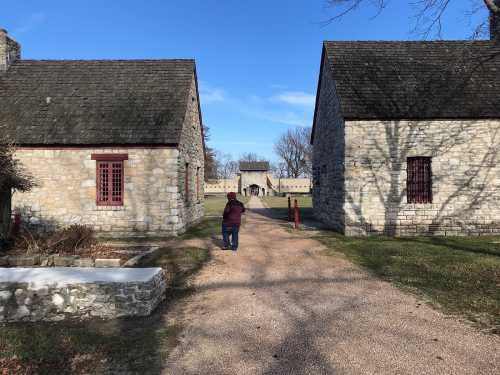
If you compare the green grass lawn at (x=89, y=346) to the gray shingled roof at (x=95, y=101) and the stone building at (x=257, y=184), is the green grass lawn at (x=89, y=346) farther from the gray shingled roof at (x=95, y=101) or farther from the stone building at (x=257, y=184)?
the stone building at (x=257, y=184)

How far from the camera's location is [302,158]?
74062mm

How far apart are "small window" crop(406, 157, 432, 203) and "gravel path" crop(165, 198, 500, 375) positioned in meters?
6.54

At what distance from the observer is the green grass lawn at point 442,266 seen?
5.64 meters

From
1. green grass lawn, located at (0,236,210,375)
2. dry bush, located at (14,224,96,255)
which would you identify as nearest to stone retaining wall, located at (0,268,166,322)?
green grass lawn, located at (0,236,210,375)

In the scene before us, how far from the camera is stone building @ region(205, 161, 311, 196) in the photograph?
53750 millimetres

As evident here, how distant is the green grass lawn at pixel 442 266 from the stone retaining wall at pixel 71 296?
16.2 ft

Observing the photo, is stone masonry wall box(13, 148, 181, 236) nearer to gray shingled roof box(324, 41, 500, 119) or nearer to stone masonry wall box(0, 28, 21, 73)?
stone masonry wall box(0, 28, 21, 73)

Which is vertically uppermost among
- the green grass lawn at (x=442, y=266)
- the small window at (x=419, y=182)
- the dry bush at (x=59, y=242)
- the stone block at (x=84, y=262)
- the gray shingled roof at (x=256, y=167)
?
the gray shingled roof at (x=256, y=167)

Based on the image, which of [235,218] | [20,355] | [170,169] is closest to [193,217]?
[170,169]

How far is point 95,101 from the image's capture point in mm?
14375

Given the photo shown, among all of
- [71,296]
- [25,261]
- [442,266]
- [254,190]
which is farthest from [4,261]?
[254,190]

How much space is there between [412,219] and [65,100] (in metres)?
14.8

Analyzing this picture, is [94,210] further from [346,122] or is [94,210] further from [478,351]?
[478,351]

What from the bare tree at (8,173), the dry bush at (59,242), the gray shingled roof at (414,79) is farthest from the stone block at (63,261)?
the gray shingled roof at (414,79)
